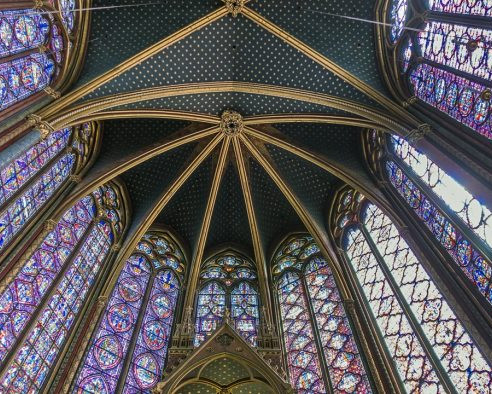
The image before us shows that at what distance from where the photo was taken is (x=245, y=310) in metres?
14.2

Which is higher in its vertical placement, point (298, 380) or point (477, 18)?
point (477, 18)

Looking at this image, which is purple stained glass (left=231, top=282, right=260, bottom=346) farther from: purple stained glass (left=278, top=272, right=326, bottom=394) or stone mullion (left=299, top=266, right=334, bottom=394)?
stone mullion (left=299, top=266, right=334, bottom=394)

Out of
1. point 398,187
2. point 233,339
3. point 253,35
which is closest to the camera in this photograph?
point 233,339

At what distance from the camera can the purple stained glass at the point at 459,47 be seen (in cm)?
885

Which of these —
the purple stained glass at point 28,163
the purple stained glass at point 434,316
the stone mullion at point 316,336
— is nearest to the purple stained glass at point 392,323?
the purple stained glass at point 434,316

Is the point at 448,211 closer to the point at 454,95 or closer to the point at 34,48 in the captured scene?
the point at 454,95

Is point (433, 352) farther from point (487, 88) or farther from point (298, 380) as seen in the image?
point (487, 88)

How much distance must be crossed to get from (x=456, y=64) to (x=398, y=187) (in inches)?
140

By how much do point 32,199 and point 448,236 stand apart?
913 centimetres

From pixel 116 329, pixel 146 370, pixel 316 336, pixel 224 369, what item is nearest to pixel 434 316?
pixel 316 336

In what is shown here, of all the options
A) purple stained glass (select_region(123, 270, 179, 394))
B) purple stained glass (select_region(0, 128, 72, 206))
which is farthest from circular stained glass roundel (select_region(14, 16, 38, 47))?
purple stained glass (select_region(123, 270, 179, 394))

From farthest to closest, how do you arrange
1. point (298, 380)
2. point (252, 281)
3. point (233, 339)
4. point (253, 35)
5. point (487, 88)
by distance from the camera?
point (252, 281), point (253, 35), point (298, 380), point (233, 339), point (487, 88)

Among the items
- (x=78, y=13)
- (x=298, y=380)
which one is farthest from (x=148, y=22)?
(x=298, y=380)

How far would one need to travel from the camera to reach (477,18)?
350 inches
